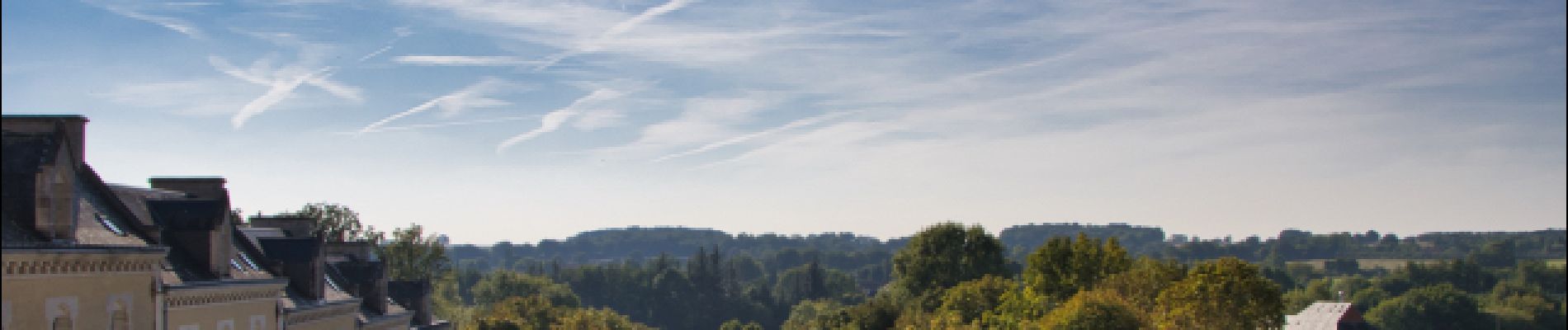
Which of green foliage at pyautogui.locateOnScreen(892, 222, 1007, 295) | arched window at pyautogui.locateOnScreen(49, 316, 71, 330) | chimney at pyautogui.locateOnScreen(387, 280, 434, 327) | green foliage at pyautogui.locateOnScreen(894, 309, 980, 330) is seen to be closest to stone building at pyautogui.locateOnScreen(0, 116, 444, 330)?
arched window at pyautogui.locateOnScreen(49, 316, 71, 330)

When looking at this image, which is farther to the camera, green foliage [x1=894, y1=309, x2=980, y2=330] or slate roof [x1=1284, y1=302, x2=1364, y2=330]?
slate roof [x1=1284, y1=302, x2=1364, y2=330]

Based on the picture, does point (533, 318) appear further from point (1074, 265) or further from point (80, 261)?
point (80, 261)

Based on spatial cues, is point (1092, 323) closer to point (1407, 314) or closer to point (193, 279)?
point (193, 279)

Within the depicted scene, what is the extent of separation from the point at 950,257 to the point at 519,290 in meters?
75.8

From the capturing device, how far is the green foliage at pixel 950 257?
392ft

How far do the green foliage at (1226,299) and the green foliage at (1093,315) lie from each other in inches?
99.6

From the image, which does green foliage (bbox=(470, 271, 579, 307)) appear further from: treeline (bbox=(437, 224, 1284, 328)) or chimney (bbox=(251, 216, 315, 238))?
chimney (bbox=(251, 216, 315, 238))

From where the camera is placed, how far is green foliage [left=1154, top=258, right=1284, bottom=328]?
204 ft

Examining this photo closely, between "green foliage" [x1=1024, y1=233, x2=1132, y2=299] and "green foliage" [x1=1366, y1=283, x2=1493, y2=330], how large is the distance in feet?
371

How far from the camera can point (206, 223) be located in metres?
34.2

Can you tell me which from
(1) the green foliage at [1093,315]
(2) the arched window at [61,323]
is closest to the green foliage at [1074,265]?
(1) the green foliage at [1093,315]

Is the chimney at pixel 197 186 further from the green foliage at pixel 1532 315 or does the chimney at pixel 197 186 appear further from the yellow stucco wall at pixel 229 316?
the green foliage at pixel 1532 315

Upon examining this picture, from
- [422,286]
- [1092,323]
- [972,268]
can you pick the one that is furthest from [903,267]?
[422,286]

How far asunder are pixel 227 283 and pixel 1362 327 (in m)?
125
